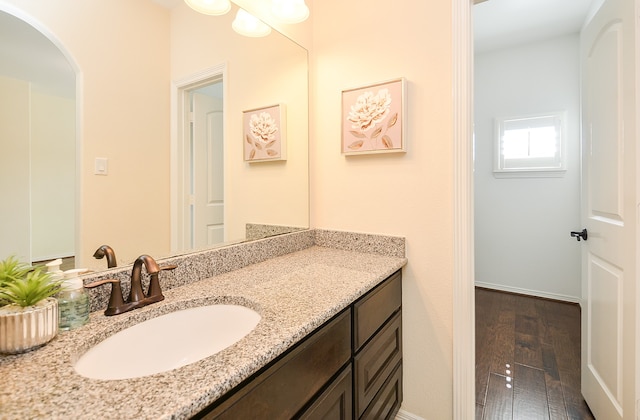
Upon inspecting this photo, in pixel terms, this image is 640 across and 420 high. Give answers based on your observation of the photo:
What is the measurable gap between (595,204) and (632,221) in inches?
14.0

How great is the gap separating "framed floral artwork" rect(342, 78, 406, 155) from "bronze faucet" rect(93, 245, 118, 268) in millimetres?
1117

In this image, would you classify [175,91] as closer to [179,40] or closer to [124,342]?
[179,40]

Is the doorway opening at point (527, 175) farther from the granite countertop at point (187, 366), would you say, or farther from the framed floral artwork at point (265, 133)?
the granite countertop at point (187, 366)

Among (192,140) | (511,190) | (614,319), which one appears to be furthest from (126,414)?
(511,190)

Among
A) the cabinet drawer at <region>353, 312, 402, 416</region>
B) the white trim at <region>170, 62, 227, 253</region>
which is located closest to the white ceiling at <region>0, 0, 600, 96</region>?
the white trim at <region>170, 62, 227, 253</region>

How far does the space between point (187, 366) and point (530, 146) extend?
3632 millimetres

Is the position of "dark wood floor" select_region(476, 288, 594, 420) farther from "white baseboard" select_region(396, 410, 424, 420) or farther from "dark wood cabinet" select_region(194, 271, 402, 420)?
"dark wood cabinet" select_region(194, 271, 402, 420)

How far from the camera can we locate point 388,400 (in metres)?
1.33

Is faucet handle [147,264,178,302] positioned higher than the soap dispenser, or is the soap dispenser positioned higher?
the soap dispenser

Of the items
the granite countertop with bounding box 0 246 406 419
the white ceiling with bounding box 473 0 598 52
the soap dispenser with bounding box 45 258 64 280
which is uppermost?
the white ceiling with bounding box 473 0 598 52

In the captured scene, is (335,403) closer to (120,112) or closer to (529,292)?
(120,112)

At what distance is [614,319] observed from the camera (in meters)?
1.30

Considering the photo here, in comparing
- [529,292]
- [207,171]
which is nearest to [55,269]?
[207,171]

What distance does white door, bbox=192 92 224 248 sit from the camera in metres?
1.21
